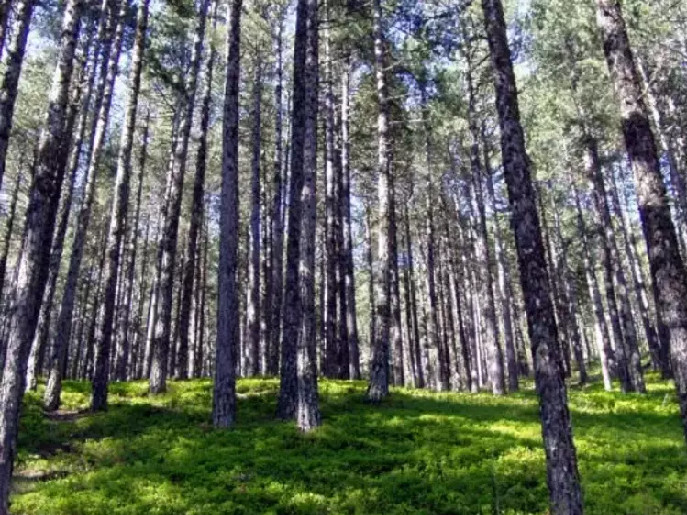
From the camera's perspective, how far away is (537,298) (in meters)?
7.93

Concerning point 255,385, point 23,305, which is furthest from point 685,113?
point 23,305

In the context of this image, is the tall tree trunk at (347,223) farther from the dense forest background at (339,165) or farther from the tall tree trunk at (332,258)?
the tall tree trunk at (332,258)

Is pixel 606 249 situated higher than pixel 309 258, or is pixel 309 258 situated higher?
pixel 606 249

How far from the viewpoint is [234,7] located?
46.9ft

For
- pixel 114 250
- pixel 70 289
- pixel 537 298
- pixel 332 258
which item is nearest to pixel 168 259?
pixel 114 250

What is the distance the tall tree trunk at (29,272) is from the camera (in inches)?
329

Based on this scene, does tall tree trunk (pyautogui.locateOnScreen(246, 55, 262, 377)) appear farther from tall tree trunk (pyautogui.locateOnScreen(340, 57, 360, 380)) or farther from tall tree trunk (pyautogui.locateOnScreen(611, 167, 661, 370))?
tall tree trunk (pyautogui.locateOnScreen(611, 167, 661, 370))

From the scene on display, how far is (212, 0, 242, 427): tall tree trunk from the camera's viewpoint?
12.7 m

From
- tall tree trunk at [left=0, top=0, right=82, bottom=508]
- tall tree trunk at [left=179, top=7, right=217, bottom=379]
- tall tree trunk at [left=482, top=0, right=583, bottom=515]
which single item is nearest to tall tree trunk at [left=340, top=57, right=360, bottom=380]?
tall tree trunk at [left=179, top=7, right=217, bottom=379]

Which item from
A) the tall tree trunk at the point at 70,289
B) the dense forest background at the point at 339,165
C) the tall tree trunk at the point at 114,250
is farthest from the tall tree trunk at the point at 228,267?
the tall tree trunk at the point at 70,289

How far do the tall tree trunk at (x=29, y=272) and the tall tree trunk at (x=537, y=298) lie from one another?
768 centimetres

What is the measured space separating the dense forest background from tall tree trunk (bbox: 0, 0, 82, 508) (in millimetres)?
34

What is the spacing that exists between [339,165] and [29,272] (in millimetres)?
16621

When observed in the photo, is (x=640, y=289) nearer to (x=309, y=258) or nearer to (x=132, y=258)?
(x=309, y=258)
